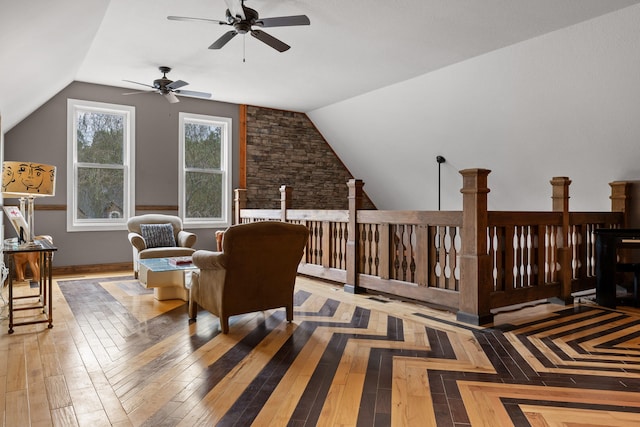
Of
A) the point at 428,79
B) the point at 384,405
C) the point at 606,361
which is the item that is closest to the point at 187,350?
the point at 384,405

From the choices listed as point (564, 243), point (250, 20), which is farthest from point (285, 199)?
point (564, 243)

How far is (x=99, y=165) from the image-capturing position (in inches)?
276

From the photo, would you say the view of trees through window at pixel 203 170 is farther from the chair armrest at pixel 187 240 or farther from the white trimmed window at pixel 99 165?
the chair armrest at pixel 187 240

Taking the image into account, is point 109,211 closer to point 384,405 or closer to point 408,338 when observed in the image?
point 408,338

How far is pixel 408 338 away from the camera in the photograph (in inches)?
138

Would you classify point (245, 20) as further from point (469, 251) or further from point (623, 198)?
point (623, 198)

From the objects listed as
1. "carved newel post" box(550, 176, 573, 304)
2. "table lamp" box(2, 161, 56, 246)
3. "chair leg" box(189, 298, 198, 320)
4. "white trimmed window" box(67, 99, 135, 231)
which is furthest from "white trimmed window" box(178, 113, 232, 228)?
"carved newel post" box(550, 176, 573, 304)

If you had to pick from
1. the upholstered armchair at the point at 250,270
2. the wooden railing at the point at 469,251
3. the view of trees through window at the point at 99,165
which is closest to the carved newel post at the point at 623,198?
the wooden railing at the point at 469,251

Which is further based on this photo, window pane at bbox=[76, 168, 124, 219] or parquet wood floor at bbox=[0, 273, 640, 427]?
window pane at bbox=[76, 168, 124, 219]

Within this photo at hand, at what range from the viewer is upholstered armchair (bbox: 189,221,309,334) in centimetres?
346

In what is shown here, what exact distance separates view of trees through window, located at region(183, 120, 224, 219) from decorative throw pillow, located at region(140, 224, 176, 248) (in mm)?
1455

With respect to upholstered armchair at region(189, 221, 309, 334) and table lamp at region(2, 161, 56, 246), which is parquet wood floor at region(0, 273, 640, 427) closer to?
upholstered armchair at region(189, 221, 309, 334)

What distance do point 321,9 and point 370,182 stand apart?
533cm

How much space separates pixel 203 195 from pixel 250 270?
4.65m
